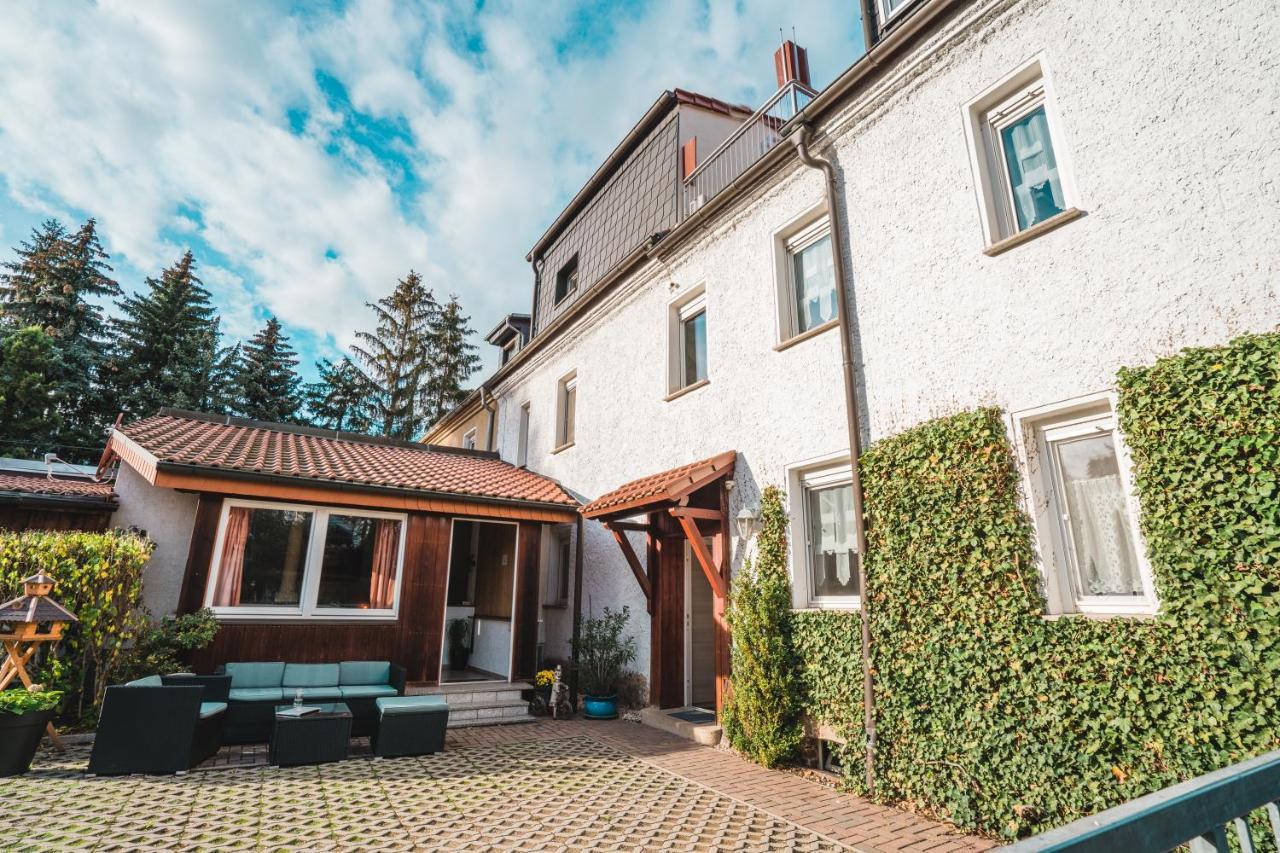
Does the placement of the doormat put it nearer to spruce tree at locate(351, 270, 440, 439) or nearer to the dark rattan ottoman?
the dark rattan ottoman

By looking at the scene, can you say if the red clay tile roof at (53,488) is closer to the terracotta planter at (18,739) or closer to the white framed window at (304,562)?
the white framed window at (304,562)

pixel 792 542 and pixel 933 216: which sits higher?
pixel 933 216

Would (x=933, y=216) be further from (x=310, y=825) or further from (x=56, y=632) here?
(x=56, y=632)

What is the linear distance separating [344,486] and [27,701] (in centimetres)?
404

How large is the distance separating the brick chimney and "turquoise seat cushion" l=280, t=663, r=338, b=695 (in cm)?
1090

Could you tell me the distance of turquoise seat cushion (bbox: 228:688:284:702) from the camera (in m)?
7.25

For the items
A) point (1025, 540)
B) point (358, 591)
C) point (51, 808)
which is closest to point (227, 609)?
point (358, 591)

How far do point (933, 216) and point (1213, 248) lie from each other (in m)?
2.37

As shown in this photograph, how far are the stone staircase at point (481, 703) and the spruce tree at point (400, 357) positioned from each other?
2201cm

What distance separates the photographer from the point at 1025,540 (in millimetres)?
4953

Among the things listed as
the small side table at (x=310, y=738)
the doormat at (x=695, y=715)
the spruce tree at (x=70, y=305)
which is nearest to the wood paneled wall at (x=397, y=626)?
the small side table at (x=310, y=738)

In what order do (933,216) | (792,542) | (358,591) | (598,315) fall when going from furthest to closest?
(598,315), (358,591), (792,542), (933,216)

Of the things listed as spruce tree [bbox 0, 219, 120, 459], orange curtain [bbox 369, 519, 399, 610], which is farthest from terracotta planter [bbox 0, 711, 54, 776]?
spruce tree [bbox 0, 219, 120, 459]

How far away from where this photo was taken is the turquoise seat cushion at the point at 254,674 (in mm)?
7709
